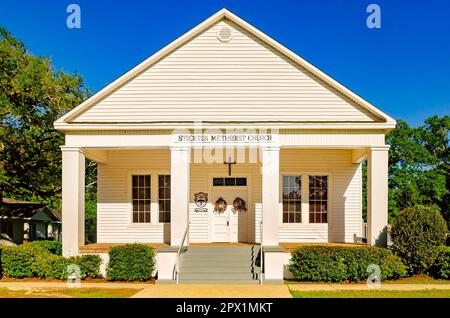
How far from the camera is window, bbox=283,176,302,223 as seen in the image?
754 inches

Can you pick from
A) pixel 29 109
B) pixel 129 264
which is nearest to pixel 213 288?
pixel 129 264

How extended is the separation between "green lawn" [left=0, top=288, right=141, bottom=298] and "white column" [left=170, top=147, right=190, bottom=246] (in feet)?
9.67

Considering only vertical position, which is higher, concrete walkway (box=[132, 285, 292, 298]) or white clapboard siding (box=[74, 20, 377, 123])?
white clapboard siding (box=[74, 20, 377, 123])

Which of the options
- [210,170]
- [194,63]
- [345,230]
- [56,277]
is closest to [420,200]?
[345,230]

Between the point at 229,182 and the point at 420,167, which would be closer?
the point at 229,182

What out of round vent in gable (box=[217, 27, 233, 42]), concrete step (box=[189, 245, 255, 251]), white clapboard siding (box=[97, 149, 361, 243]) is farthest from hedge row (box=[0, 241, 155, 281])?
round vent in gable (box=[217, 27, 233, 42])

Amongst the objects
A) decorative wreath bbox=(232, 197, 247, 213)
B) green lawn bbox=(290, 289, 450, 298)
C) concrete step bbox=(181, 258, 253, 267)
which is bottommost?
green lawn bbox=(290, 289, 450, 298)

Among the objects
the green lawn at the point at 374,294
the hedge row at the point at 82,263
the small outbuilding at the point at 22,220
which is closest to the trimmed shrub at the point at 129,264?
the hedge row at the point at 82,263

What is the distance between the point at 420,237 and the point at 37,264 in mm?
11517

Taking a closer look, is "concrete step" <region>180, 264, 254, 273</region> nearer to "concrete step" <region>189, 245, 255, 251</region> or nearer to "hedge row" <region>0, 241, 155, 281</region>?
"hedge row" <region>0, 241, 155, 281</region>

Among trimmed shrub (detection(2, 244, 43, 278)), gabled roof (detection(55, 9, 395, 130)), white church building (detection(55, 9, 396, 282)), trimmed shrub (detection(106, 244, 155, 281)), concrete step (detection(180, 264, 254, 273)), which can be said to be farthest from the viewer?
gabled roof (detection(55, 9, 395, 130))

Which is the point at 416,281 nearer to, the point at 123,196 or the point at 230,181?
the point at 230,181

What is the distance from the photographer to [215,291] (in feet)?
41.4

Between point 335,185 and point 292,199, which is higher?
point 335,185
